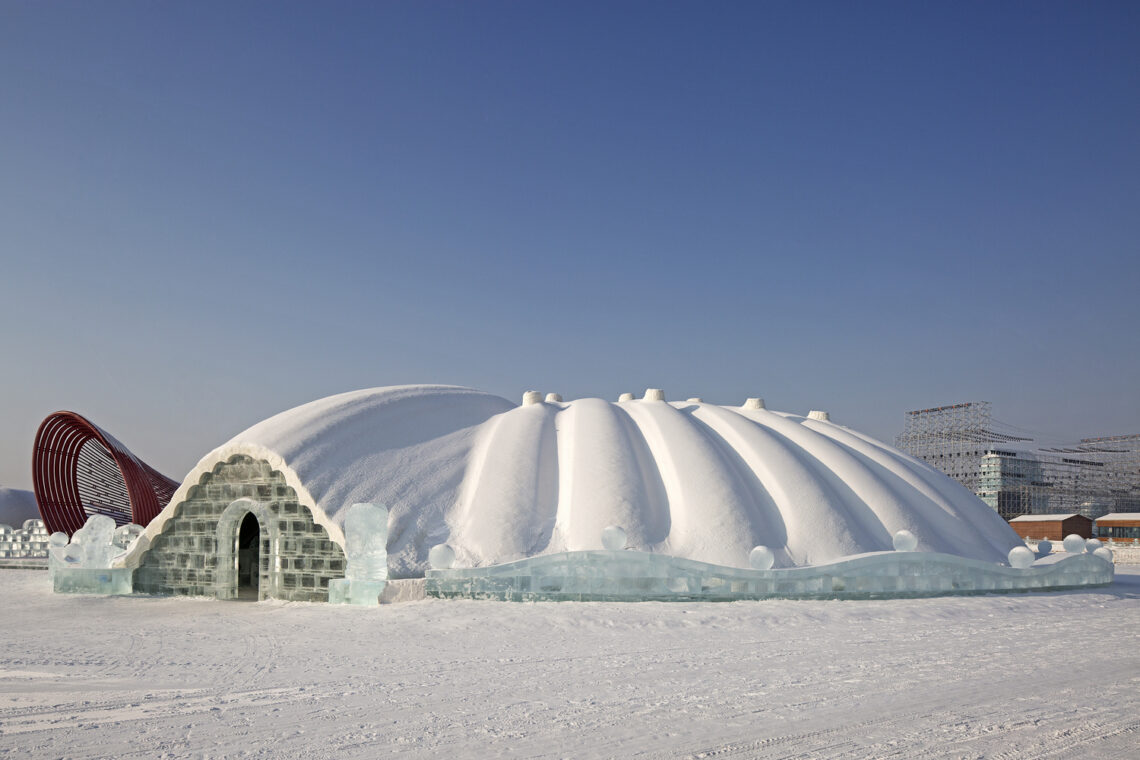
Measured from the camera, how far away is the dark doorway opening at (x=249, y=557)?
18.6 meters

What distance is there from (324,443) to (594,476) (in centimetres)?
543

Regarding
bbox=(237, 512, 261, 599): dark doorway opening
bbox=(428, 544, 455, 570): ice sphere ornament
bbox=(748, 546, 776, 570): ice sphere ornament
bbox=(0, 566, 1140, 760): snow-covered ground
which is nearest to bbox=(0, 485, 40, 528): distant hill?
bbox=(237, 512, 261, 599): dark doorway opening

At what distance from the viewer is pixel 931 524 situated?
17.5 metres

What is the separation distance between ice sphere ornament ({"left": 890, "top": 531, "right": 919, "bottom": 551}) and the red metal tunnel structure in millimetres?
22134

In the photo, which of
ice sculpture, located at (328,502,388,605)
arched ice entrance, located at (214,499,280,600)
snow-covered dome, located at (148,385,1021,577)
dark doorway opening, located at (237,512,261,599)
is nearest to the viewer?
ice sculpture, located at (328,502,388,605)

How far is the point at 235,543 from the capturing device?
17.1m

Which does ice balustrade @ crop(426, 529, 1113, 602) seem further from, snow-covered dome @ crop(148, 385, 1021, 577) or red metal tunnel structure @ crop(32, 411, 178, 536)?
red metal tunnel structure @ crop(32, 411, 178, 536)

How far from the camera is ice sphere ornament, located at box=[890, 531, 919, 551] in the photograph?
597 inches

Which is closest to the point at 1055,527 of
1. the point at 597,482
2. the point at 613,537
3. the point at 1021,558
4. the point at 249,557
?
the point at 1021,558

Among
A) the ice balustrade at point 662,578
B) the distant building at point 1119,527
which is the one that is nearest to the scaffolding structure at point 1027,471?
the distant building at point 1119,527

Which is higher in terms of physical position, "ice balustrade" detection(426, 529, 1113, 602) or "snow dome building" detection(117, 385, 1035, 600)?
"snow dome building" detection(117, 385, 1035, 600)

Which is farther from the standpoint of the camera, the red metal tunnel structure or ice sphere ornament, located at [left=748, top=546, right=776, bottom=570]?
the red metal tunnel structure

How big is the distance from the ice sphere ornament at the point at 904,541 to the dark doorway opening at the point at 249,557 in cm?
1294

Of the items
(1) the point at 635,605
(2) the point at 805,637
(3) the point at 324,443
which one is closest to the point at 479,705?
(2) the point at 805,637
